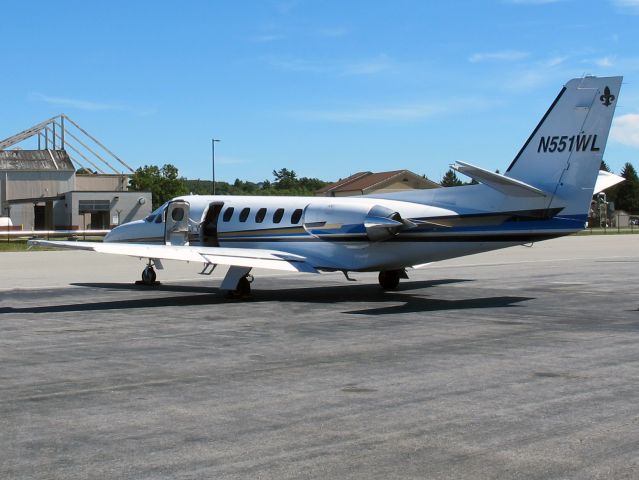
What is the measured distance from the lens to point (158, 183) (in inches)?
5827

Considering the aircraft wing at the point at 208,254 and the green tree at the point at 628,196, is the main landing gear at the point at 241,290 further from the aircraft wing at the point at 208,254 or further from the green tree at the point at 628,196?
the green tree at the point at 628,196

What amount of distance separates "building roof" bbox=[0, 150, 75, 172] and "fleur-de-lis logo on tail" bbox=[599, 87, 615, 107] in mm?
114900

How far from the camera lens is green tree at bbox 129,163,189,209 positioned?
146 meters

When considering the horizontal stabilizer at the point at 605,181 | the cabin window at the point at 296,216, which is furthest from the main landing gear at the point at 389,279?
the horizontal stabilizer at the point at 605,181

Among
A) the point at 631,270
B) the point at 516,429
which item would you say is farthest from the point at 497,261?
the point at 516,429

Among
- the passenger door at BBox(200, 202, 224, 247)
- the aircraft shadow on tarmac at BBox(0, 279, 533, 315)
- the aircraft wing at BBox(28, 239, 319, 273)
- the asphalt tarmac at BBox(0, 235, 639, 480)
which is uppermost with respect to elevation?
the passenger door at BBox(200, 202, 224, 247)

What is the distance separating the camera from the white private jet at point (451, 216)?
21.2 m

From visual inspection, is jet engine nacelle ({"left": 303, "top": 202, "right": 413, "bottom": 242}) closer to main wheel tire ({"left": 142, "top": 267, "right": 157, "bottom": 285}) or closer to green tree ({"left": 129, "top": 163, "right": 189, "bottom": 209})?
main wheel tire ({"left": 142, "top": 267, "right": 157, "bottom": 285})

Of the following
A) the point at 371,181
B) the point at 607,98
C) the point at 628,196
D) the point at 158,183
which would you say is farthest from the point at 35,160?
the point at 607,98

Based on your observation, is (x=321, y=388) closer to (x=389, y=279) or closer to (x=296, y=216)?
(x=296, y=216)

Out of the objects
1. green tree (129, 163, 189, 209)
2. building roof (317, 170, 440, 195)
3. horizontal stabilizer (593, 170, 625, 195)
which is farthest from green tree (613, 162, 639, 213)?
horizontal stabilizer (593, 170, 625, 195)

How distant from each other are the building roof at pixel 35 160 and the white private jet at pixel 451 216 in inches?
4295

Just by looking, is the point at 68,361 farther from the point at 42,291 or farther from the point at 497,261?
the point at 497,261

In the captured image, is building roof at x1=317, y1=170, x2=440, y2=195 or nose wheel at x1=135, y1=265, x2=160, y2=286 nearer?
nose wheel at x1=135, y1=265, x2=160, y2=286
